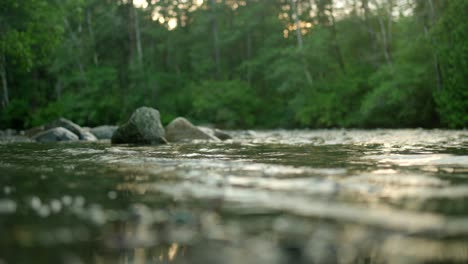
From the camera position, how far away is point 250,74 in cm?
3444

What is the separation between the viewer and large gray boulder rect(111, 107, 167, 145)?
11016mm

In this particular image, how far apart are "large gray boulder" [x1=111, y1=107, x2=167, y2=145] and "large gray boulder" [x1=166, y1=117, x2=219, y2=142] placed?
1298 millimetres

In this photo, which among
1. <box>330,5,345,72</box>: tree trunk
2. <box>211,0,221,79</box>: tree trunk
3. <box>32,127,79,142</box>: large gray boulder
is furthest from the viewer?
<box>211,0,221,79</box>: tree trunk

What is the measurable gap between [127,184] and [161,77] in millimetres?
31726

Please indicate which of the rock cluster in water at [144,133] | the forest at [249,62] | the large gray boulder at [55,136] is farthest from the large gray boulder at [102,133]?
the forest at [249,62]

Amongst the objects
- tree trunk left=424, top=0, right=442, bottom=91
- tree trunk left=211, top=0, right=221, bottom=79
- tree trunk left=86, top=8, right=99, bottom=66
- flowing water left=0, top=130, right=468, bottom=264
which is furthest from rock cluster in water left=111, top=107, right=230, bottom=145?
tree trunk left=86, top=8, right=99, bottom=66

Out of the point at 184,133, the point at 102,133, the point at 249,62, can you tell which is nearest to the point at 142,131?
the point at 184,133

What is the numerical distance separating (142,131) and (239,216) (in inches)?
349

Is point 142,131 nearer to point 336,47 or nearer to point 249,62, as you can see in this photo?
point 336,47

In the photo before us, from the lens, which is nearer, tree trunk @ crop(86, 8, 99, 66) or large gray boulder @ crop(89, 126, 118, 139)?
large gray boulder @ crop(89, 126, 118, 139)

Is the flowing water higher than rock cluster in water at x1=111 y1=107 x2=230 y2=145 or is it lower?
lower

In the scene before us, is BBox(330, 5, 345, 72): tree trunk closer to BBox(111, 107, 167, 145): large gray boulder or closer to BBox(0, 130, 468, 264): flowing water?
BBox(111, 107, 167, 145): large gray boulder

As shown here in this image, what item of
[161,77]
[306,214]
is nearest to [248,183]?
[306,214]

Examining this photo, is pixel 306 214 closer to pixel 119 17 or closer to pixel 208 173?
pixel 208 173
